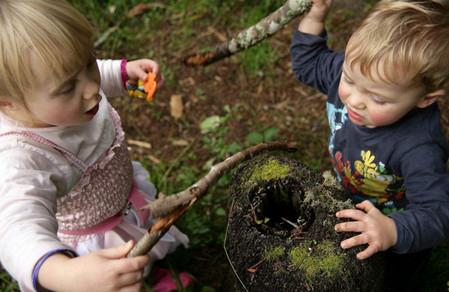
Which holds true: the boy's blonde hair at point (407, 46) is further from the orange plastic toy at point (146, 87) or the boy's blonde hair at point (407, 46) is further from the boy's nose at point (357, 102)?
the orange plastic toy at point (146, 87)

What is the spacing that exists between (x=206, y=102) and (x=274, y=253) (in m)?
2.23

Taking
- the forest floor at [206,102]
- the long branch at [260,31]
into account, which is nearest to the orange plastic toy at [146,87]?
the long branch at [260,31]

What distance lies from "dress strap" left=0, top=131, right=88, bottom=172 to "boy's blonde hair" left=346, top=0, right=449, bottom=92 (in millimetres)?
1169

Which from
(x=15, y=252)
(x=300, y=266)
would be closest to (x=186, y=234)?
(x=300, y=266)

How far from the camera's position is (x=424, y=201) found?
6.65ft

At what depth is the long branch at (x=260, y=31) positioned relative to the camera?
85.3 inches

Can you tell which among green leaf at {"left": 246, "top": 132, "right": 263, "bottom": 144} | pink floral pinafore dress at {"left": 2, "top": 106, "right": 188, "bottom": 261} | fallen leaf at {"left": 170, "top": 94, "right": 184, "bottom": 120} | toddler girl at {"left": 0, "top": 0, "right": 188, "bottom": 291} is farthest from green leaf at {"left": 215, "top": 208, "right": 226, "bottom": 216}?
toddler girl at {"left": 0, "top": 0, "right": 188, "bottom": 291}

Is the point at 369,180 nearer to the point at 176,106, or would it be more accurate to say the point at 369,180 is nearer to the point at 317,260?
the point at 317,260

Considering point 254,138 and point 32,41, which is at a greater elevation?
point 32,41

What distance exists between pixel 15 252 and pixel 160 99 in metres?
2.48

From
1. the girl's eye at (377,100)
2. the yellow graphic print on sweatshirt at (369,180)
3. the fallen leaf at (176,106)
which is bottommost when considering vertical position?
the fallen leaf at (176,106)

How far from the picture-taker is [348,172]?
7.93ft

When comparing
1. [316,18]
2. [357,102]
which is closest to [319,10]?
[316,18]

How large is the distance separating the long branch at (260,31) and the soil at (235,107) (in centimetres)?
117
